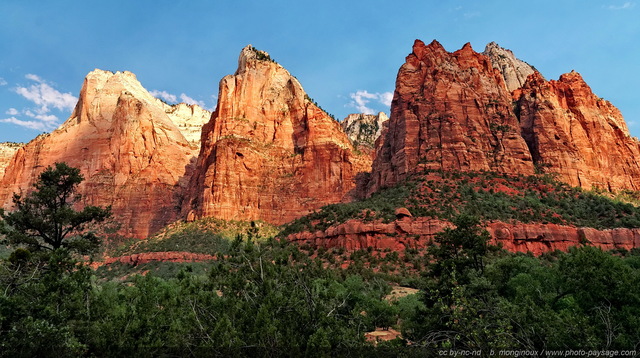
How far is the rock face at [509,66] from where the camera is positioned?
11418 cm

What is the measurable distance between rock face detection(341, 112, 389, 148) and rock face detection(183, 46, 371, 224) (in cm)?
6788

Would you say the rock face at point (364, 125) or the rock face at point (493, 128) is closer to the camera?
the rock face at point (493, 128)

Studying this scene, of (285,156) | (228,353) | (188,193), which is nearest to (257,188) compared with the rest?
(285,156)

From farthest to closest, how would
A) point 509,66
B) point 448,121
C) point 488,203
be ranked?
point 509,66 → point 448,121 → point 488,203

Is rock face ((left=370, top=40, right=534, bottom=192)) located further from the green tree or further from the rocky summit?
the green tree

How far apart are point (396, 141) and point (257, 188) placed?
32078 mm

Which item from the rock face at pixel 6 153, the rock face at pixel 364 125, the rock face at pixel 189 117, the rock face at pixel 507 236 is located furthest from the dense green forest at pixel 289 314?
the rock face at pixel 364 125

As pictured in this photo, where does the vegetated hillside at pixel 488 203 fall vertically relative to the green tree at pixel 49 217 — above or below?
above

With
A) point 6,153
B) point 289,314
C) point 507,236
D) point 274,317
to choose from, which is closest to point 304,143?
point 507,236

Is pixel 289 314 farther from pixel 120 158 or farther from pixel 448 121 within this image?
pixel 120 158

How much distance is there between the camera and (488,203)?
4975 centimetres

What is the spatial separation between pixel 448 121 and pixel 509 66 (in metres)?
68.3

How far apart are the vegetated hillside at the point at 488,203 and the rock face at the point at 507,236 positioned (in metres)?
1.42

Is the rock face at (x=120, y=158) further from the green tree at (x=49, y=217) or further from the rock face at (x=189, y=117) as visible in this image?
the green tree at (x=49, y=217)
